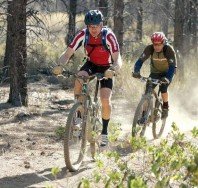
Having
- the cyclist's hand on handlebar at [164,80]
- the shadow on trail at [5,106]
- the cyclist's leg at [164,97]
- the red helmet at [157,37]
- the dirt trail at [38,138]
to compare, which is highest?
the red helmet at [157,37]

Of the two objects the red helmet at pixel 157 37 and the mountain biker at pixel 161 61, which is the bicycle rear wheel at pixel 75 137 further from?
the red helmet at pixel 157 37

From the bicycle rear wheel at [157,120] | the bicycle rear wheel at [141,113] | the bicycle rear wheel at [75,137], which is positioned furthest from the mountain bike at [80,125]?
the bicycle rear wheel at [157,120]

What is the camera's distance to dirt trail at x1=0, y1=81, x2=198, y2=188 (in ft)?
19.2

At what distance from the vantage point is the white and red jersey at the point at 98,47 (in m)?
6.49

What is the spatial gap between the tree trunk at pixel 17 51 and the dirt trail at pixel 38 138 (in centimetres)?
38

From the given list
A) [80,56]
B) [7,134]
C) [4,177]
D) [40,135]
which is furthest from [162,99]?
[80,56]

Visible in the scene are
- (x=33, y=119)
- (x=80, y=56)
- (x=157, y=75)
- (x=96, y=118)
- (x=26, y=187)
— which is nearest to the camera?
(x=26, y=187)

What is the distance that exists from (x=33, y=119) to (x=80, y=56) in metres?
7.47

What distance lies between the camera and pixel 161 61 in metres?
8.38

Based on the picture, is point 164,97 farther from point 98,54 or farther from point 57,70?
point 57,70

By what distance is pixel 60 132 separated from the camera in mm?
7883

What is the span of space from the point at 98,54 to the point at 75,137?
1.42 meters

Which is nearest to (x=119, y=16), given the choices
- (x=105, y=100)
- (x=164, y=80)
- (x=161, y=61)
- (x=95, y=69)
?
(x=161, y=61)

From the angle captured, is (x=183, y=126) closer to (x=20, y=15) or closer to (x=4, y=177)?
(x=20, y=15)
